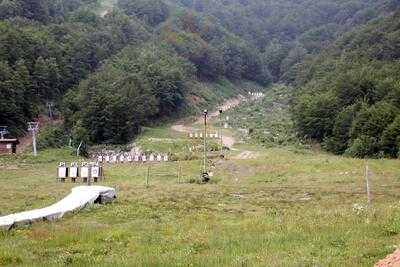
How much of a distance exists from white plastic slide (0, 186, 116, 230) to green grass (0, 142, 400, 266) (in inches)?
15.8

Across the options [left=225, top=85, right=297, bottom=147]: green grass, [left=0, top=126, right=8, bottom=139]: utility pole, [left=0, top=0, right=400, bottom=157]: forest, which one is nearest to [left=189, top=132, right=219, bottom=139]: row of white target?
[left=225, top=85, right=297, bottom=147]: green grass

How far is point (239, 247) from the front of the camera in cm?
1586

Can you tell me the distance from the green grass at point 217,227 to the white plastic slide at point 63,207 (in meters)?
0.40

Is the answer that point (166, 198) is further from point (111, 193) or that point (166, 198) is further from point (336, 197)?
point (336, 197)

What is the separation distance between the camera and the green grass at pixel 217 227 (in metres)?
14.8

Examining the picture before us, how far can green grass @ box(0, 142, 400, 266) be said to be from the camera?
1476 cm

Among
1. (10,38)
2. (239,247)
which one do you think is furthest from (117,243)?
(10,38)

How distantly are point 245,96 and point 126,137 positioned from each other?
8154cm

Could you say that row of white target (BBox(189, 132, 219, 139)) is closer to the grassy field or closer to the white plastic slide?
the grassy field

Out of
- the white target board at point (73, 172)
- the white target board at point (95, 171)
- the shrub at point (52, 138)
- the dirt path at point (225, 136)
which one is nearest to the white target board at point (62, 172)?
the white target board at point (73, 172)

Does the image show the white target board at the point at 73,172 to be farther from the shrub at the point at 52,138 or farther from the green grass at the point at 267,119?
the green grass at the point at 267,119

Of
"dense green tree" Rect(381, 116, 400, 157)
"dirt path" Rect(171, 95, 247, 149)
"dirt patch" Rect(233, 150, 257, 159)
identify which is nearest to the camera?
"dirt patch" Rect(233, 150, 257, 159)

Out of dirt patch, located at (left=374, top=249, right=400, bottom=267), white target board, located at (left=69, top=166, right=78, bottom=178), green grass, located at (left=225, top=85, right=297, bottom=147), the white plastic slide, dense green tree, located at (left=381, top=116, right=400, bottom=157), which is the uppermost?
green grass, located at (left=225, top=85, right=297, bottom=147)

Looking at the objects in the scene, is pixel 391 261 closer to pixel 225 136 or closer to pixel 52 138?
pixel 225 136
